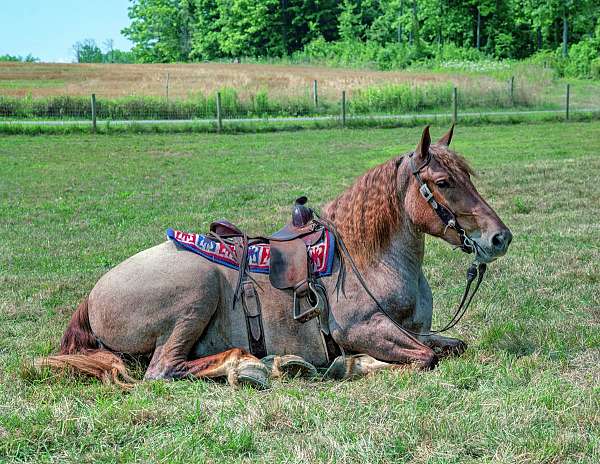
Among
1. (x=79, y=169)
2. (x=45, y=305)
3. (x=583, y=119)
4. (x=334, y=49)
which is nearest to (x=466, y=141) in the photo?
(x=583, y=119)

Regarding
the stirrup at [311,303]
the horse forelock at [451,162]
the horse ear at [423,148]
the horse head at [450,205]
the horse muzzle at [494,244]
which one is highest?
the horse ear at [423,148]

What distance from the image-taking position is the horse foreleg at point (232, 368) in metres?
4.82

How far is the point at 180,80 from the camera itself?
5156cm

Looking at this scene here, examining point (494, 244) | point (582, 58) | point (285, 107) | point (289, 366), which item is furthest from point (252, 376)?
point (582, 58)

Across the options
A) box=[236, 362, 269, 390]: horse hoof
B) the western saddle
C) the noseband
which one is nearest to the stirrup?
the western saddle

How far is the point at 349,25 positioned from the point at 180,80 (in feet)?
104

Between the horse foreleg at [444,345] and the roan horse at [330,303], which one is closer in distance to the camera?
the roan horse at [330,303]

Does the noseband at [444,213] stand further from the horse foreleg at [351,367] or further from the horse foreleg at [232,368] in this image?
the horse foreleg at [232,368]

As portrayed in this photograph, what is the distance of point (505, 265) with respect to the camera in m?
8.38

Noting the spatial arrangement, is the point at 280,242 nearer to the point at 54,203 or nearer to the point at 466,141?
the point at 54,203

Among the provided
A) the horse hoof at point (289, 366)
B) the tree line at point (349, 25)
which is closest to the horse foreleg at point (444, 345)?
the horse hoof at point (289, 366)

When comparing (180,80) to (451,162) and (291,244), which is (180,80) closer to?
(291,244)

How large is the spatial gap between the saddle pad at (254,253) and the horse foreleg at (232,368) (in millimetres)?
624

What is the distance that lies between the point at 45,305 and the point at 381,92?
27720mm
